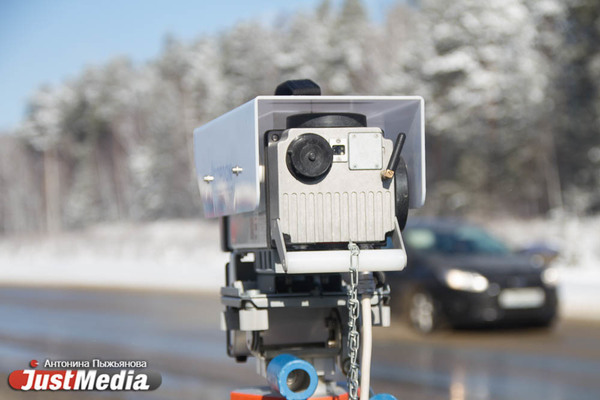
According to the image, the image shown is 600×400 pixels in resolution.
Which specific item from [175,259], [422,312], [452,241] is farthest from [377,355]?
[175,259]

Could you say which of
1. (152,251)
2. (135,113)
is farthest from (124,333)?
(135,113)

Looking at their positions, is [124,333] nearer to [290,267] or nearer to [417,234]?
[417,234]

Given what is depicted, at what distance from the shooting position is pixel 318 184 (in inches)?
148

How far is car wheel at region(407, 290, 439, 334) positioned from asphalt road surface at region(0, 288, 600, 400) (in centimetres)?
19

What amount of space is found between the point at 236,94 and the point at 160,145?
35.0 ft

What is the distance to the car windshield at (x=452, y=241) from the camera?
14562mm

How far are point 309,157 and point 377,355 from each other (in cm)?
821

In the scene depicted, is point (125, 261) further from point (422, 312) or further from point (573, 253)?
point (422, 312)

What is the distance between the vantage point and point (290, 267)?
3.68 meters

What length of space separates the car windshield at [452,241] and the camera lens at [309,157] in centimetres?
1080

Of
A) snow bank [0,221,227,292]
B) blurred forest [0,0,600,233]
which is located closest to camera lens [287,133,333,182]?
snow bank [0,221,227,292]

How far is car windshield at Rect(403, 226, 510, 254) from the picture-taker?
1456cm

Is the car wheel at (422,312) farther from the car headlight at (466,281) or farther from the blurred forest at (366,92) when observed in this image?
the blurred forest at (366,92)

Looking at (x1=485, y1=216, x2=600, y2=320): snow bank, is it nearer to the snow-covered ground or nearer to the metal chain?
the snow-covered ground
